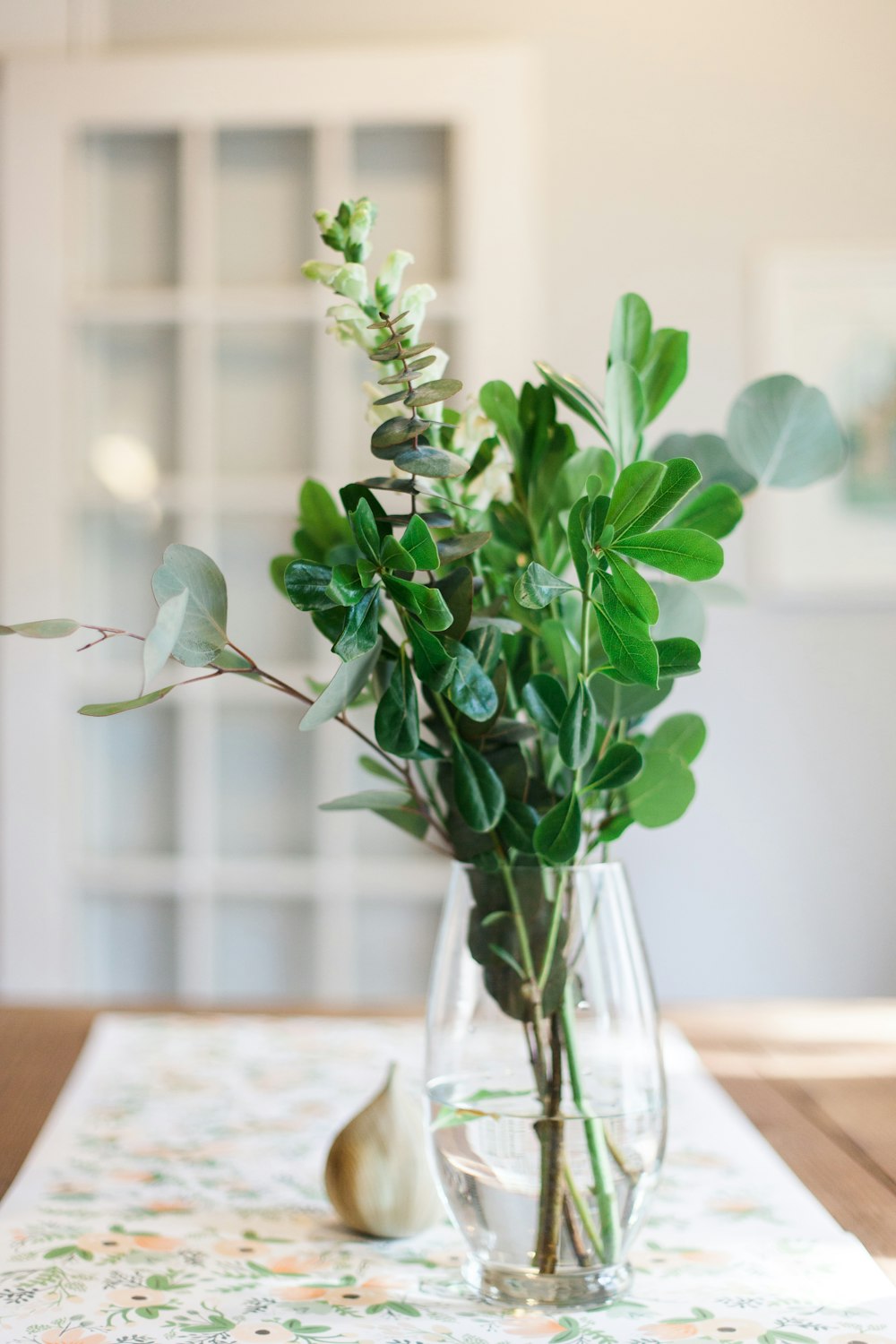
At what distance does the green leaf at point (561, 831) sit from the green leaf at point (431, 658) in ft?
0.25

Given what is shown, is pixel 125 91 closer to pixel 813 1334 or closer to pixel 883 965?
pixel 883 965

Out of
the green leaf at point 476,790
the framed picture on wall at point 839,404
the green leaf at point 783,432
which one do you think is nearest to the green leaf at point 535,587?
the green leaf at point 476,790

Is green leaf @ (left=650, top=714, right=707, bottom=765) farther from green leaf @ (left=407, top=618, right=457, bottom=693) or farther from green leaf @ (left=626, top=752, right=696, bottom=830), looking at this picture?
green leaf @ (left=407, top=618, right=457, bottom=693)

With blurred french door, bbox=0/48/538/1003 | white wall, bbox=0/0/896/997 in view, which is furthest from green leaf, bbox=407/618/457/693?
white wall, bbox=0/0/896/997

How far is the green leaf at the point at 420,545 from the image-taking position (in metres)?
0.46

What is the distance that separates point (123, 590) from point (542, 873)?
1908mm

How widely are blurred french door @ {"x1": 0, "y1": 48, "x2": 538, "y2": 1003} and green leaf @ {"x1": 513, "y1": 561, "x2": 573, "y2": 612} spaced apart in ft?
5.69

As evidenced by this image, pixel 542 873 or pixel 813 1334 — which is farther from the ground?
pixel 542 873

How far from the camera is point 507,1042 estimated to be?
0.54 metres

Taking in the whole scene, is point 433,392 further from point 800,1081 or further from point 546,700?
point 800,1081

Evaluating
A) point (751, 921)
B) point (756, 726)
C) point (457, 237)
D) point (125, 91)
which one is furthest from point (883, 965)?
point (125, 91)

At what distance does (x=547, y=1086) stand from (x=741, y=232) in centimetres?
209

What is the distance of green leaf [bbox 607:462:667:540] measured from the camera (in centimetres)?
45

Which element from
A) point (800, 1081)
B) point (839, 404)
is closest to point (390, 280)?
point (800, 1081)
